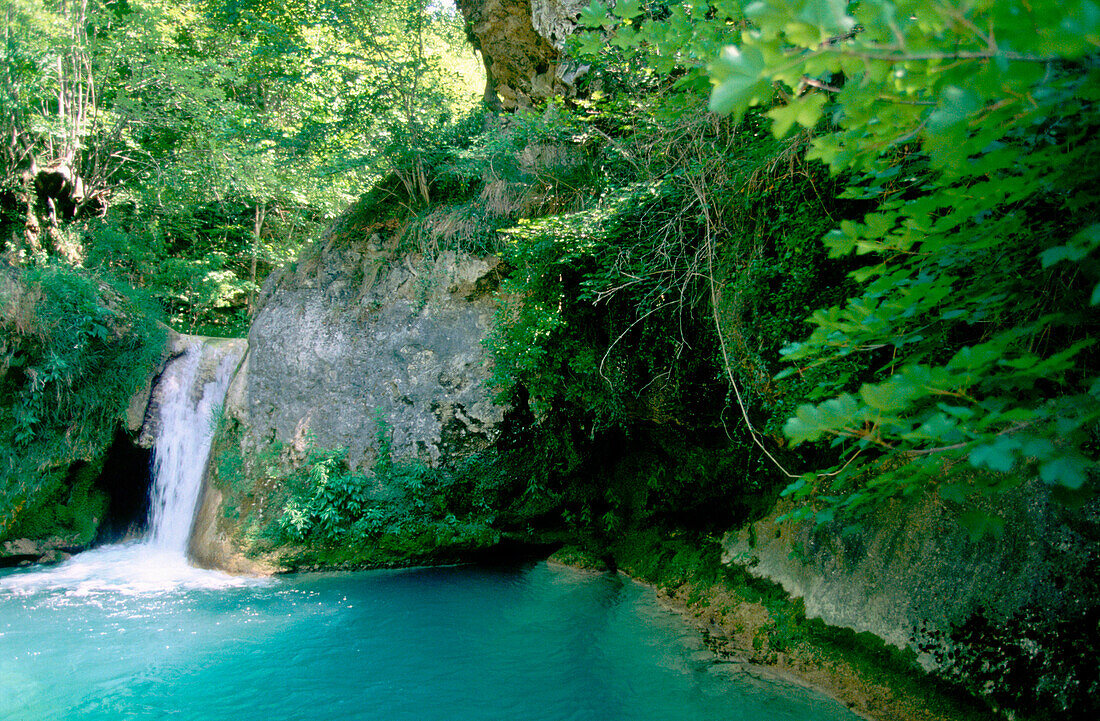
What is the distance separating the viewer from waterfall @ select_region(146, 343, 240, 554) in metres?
7.56

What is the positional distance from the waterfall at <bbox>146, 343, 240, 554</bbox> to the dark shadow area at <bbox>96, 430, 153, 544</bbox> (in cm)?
21

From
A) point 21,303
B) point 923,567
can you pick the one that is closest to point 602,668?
point 923,567

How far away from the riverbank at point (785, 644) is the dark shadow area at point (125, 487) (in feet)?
21.5

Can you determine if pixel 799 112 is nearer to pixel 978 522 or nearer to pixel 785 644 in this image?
pixel 978 522

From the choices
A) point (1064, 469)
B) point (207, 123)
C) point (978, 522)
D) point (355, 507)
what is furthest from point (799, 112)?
point (207, 123)

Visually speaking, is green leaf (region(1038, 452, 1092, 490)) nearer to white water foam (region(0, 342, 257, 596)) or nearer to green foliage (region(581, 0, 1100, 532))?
green foliage (region(581, 0, 1100, 532))

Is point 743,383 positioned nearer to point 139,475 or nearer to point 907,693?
point 907,693

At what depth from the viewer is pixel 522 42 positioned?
930cm

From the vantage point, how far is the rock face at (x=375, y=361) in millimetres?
7168

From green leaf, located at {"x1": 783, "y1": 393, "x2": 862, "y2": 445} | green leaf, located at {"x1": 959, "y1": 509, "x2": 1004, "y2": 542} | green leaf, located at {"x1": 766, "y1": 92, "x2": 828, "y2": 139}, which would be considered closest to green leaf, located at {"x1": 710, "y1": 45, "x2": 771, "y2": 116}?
green leaf, located at {"x1": 766, "y1": 92, "x2": 828, "y2": 139}

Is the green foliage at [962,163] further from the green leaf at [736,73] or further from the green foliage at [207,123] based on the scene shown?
the green foliage at [207,123]

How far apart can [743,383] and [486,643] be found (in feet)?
9.99

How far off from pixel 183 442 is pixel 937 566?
28.4ft

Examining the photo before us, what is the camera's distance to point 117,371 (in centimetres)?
793
